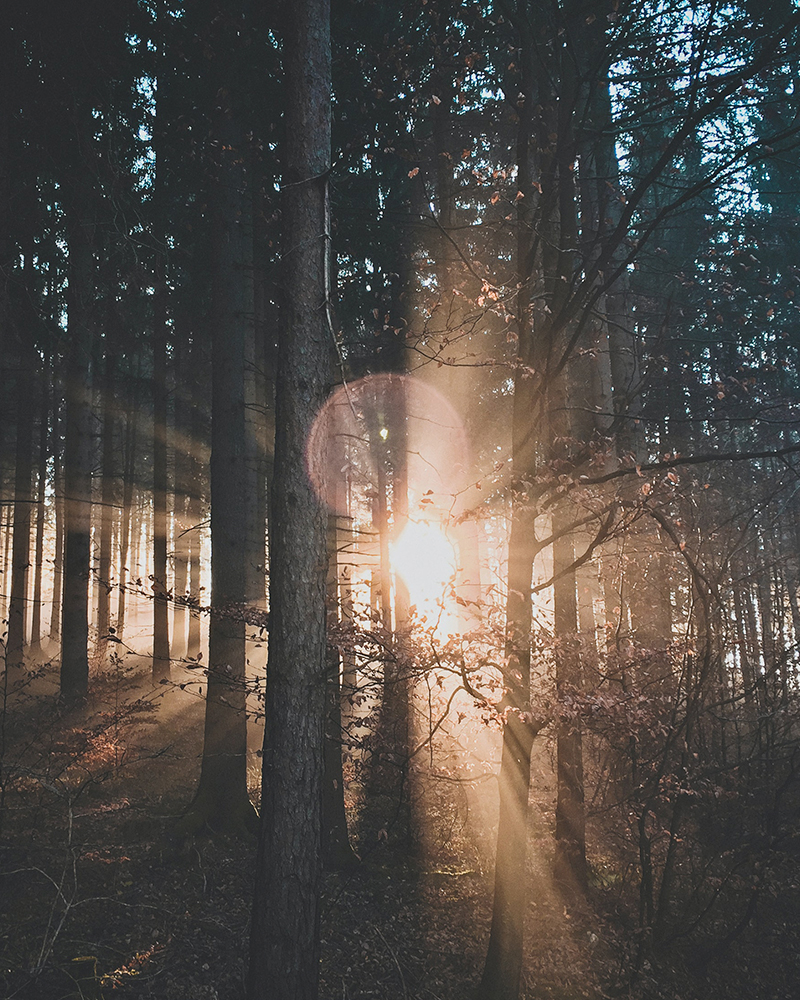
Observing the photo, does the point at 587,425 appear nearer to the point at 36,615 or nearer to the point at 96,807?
the point at 96,807

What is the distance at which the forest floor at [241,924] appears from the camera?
512cm

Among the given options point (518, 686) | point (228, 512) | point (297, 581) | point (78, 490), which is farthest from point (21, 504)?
point (518, 686)

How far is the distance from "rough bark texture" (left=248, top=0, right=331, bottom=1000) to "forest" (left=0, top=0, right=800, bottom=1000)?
0.03 m

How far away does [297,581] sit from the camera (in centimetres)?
452

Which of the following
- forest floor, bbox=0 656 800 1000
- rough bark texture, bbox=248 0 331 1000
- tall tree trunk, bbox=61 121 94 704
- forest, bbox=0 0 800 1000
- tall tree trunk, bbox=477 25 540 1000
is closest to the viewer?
rough bark texture, bbox=248 0 331 1000

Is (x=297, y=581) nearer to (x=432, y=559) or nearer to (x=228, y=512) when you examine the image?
(x=432, y=559)

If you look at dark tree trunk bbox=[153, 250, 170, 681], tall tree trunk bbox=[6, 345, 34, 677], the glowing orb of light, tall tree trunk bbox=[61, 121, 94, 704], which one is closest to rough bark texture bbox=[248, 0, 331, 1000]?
the glowing orb of light

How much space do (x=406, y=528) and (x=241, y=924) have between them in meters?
5.07

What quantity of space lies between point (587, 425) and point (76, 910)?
8.37m

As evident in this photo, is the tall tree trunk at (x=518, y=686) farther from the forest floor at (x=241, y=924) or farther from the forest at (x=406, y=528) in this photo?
the forest floor at (x=241, y=924)

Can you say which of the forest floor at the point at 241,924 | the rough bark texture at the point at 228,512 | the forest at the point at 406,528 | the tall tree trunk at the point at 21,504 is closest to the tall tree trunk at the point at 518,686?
the forest at the point at 406,528

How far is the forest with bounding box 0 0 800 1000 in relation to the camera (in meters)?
4.77

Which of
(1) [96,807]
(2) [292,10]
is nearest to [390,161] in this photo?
(2) [292,10]

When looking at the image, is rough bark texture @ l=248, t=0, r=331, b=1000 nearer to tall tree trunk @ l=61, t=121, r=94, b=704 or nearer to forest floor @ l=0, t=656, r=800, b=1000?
forest floor @ l=0, t=656, r=800, b=1000
